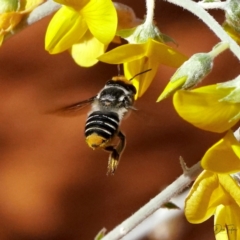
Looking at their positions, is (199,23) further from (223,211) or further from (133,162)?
(223,211)

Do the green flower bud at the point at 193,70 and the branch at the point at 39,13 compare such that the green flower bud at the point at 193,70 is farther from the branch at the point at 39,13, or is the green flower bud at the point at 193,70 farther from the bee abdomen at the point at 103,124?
the branch at the point at 39,13

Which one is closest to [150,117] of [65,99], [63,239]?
[65,99]

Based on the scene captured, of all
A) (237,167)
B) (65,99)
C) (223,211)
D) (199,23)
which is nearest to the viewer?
(237,167)

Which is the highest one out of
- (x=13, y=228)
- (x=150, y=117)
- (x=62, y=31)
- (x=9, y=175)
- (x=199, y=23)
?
(x=199, y=23)

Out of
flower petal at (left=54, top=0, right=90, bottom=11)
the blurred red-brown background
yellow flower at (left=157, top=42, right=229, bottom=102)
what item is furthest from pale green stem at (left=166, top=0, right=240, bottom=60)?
the blurred red-brown background

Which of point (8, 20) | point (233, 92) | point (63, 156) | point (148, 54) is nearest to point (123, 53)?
point (148, 54)

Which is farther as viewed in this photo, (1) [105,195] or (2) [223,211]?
A: (1) [105,195]

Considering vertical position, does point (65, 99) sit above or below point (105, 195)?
above
